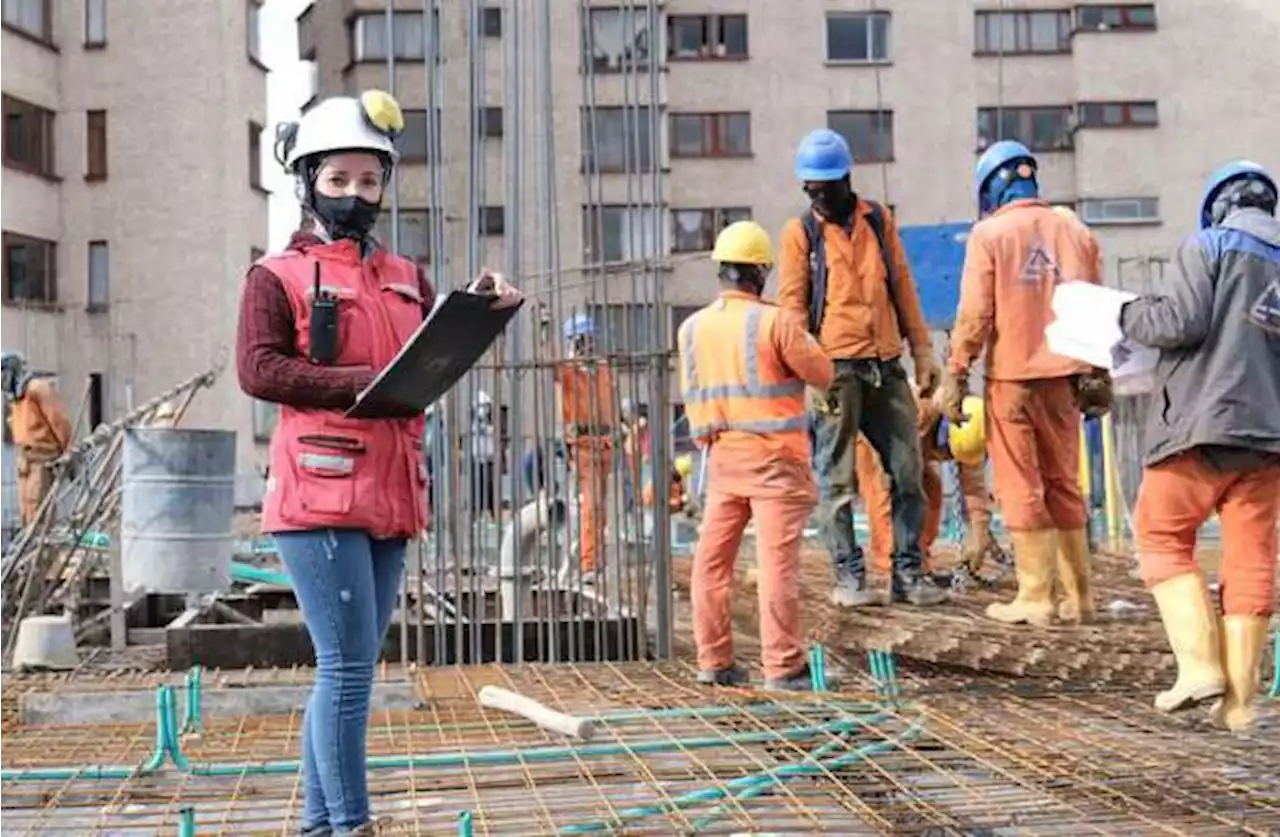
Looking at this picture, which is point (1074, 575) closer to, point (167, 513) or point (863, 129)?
point (167, 513)

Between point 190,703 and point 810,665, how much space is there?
208 cm

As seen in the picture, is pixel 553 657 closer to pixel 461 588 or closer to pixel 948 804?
pixel 461 588

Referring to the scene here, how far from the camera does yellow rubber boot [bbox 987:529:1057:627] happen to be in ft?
20.9

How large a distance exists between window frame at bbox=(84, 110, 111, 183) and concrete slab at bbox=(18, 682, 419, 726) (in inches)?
957

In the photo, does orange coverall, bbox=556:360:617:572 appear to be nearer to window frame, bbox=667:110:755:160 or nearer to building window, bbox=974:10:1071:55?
window frame, bbox=667:110:755:160

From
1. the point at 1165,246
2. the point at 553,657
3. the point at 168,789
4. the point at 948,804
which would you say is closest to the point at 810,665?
the point at 553,657

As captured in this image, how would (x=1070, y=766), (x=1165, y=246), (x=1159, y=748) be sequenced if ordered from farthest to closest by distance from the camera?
(x=1165, y=246), (x=1159, y=748), (x=1070, y=766)

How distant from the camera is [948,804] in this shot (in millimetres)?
4238

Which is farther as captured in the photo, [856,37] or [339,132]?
[856,37]

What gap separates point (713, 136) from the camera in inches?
1251

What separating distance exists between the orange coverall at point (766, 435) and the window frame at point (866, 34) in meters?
26.4

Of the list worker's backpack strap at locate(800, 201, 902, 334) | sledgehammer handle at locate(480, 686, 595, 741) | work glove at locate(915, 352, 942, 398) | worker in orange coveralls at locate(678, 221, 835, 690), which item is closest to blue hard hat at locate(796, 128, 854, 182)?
worker's backpack strap at locate(800, 201, 902, 334)

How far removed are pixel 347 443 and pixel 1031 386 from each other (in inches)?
135

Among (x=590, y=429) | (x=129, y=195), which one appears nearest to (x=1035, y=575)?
(x=590, y=429)
